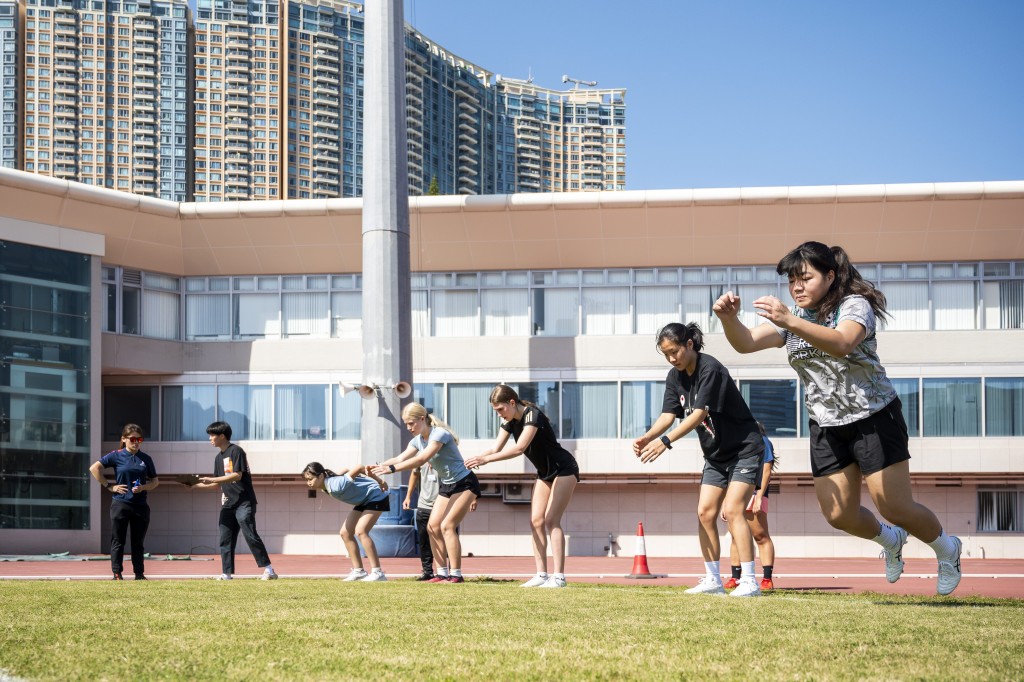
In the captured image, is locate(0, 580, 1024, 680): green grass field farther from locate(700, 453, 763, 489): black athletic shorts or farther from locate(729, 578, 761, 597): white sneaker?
locate(700, 453, 763, 489): black athletic shorts

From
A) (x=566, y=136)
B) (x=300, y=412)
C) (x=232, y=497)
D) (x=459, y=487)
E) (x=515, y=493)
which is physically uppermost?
(x=566, y=136)

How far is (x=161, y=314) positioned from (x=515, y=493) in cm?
1018

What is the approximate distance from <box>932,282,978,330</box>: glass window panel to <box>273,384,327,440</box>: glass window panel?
15399mm

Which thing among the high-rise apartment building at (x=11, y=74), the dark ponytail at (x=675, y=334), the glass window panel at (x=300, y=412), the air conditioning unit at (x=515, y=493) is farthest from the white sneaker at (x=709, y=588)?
the high-rise apartment building at (x=11, y=74)

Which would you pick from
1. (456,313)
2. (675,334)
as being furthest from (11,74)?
(675,334)

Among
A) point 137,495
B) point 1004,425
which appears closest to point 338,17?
point 1004,425

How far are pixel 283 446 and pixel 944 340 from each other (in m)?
16.5

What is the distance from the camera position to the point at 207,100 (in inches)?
4724

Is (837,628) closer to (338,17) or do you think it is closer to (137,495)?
(137,495)

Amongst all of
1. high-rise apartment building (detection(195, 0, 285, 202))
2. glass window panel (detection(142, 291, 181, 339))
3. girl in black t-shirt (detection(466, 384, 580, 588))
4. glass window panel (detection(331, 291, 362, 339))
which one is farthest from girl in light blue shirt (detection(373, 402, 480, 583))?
high-rise apartment building (detection(195, 0, 285, 202))

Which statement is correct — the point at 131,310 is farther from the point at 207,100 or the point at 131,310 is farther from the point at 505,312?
the point at 207,100

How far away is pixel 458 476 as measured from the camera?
11914 millimetres

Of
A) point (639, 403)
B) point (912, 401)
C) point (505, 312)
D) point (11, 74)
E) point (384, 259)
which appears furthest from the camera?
point (11, 74)

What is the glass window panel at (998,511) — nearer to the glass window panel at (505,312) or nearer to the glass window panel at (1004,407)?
the glass window panel at (1004,407)
